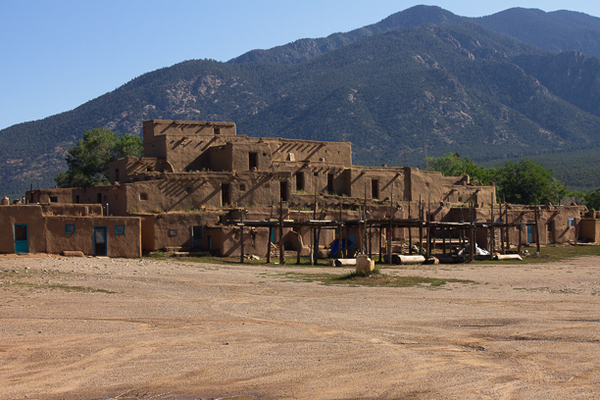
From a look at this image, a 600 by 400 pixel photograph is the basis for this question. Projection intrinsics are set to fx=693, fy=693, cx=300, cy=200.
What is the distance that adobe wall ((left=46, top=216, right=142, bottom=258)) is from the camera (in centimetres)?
2818

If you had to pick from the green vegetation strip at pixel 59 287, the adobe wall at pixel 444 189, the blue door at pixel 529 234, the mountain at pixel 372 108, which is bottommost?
the blue door at pixel 529 234

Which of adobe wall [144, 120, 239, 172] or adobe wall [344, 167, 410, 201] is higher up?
adobe wall [144, 120, 239, 172]

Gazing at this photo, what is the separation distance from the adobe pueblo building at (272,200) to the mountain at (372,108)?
7340cm

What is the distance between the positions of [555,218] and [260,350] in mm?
42996

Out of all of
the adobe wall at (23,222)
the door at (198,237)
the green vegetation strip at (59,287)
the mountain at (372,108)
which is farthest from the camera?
the mountain at (372,108)

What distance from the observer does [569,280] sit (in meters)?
23.9

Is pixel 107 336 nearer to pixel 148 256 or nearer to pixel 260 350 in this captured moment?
pixel 260 350

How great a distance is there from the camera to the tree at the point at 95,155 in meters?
58.2

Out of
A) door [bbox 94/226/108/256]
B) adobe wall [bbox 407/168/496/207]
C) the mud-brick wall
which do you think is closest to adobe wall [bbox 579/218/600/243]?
adobe wall [bbox 407/168/496/207]

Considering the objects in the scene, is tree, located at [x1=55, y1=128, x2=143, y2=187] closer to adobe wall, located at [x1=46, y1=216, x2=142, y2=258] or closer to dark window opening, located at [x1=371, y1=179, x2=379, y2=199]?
dark window opening, located at [x1=371, y1=179, x2=379, y2=199]

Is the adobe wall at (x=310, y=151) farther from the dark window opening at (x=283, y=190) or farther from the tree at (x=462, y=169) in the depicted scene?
the tree at (x=462, y=169)

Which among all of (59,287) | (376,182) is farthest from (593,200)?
(59,287)

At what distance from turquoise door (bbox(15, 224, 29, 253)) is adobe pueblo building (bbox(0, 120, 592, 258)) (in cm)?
150

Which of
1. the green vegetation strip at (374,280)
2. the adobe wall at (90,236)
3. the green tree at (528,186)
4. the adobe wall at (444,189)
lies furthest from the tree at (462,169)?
the green vegetation strip at (374,280)
